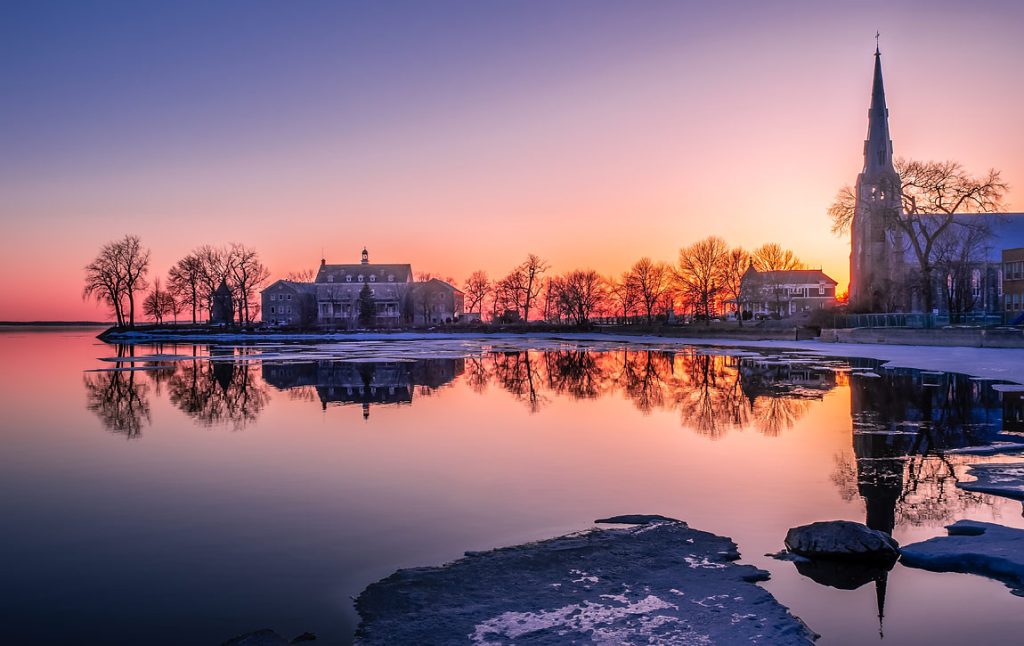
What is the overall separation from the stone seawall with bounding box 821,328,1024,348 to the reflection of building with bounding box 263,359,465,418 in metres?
29.0

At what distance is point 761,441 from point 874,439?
224cm

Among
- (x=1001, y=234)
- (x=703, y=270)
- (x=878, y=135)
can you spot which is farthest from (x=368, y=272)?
(x=1001, y=234)

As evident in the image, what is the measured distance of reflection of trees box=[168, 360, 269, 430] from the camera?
64.1 ft

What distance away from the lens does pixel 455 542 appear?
26.9ft

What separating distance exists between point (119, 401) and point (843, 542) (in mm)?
22830

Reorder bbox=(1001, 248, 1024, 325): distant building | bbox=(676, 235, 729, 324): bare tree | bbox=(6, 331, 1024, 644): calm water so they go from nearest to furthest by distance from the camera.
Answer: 1. bbox=(6, 331, 1024, 644): calm water
2. bbox=(1001, 248, 1024, 325): distant building
3. bbox=(676, 235, 729, 324): bare tree

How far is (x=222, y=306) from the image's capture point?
384 ft

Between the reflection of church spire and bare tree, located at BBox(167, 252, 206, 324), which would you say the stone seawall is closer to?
the reflection of church spire

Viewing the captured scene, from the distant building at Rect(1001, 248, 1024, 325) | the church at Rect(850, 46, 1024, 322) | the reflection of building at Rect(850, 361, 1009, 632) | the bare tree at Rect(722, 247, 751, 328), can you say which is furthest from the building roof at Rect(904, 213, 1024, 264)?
the reflection of building at Rect(850, 361, 1009, 632)

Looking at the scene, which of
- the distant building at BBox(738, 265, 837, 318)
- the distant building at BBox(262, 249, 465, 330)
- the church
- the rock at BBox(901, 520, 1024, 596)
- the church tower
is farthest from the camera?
the distant building at BBox(262, 249, 465, 330)

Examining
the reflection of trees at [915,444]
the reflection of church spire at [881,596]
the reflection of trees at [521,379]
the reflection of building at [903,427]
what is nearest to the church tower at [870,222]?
the reflection of trees at [521,379]

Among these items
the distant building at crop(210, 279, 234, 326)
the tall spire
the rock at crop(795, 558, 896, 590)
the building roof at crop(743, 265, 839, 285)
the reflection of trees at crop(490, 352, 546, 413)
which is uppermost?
the tall spire

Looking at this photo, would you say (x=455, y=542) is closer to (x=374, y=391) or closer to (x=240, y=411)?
(x=240, y=411)

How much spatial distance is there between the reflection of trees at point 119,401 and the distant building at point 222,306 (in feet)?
257
